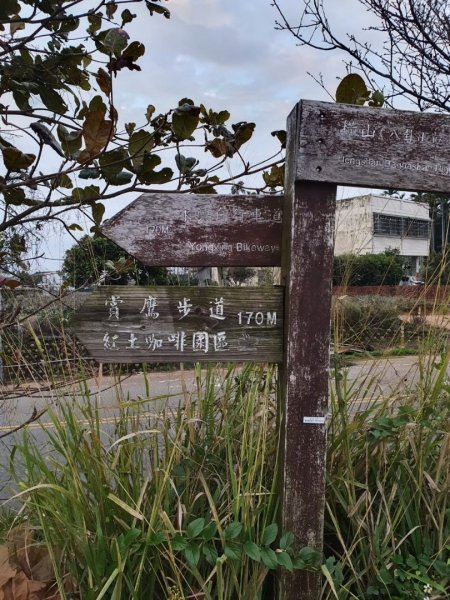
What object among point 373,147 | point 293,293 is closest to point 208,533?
point 293,293

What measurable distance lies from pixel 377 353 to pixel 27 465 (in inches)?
64.0

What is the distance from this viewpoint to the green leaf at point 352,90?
6.59 ft

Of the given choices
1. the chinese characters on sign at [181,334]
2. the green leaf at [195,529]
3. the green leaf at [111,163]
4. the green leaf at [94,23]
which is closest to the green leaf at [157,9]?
the green leaf at [94,23]

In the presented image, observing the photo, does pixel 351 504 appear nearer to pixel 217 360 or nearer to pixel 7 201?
pixel 217 360

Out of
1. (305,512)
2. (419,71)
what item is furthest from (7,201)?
(419,71)

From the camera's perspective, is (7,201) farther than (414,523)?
No

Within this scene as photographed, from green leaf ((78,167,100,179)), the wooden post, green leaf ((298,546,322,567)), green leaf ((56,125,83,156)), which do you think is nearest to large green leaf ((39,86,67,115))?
green leaf ((56,125,83,156))

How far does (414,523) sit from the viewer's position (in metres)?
2.04

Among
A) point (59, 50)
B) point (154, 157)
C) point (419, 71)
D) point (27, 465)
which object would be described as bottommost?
point (27, 465)

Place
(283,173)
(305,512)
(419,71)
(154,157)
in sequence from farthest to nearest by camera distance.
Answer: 1. (419,71)
2. (283,173)
3. (305,512)
4. (154,157)

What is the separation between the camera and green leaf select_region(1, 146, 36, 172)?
59.4 inches

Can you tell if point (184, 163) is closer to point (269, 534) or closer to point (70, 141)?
point (70, 141)

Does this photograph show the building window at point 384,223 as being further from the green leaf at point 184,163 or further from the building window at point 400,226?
the green leaf at point 184,163

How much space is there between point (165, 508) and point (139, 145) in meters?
1.19
